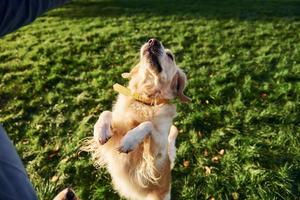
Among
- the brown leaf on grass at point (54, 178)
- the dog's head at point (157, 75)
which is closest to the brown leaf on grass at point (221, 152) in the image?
the dog's head at point (157, 75)

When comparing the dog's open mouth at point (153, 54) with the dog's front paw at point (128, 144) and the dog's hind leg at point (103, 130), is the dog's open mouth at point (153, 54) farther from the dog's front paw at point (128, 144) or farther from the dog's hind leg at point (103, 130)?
the dog's front paw at point (128, 144)

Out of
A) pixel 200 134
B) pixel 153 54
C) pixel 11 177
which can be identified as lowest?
A: pixel 200 134

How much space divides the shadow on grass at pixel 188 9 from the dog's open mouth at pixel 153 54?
27.8ft

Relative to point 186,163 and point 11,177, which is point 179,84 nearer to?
point 186,163

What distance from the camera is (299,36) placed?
398 inches

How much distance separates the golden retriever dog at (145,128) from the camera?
13.0 feet

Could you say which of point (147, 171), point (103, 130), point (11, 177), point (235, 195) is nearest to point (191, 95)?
point (235, 195)

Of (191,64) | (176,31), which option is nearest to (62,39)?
(176,31)

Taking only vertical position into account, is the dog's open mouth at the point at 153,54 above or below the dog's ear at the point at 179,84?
above

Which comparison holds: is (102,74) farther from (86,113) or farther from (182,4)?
(182,4)

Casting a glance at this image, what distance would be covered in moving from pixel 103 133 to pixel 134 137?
11.0 inches

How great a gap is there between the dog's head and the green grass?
1.27 metres

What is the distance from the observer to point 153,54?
4246mm

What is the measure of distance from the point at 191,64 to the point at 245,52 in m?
1.33
